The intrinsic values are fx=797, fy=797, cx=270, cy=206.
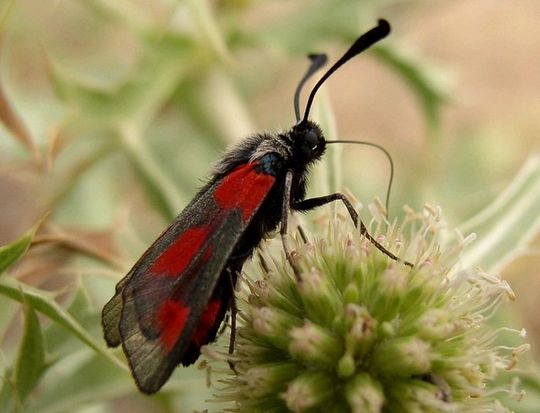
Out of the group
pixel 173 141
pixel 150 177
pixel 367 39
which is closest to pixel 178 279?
pixel 367 39

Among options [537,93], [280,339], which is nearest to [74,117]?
[280,339]

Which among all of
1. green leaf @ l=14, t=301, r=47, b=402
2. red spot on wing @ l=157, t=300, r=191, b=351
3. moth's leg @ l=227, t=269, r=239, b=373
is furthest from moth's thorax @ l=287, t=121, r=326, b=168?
green leaf @ l=14, t=301, r=47, b=402

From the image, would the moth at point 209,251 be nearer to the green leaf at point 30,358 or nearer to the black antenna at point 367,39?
the black antenna at point 367,39

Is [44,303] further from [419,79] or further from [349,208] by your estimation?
[419,79]

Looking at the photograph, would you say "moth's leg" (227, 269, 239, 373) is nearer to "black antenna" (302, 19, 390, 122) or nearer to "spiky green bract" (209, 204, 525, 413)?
"spiky green bract" (209, 204, 525, 413)

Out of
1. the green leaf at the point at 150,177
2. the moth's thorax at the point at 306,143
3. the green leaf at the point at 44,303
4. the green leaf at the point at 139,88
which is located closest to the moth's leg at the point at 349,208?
the moth's thorax at the point at 306,143

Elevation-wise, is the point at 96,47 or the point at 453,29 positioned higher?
the point at 453,29

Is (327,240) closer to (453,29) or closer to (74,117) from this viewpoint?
(74,117)
